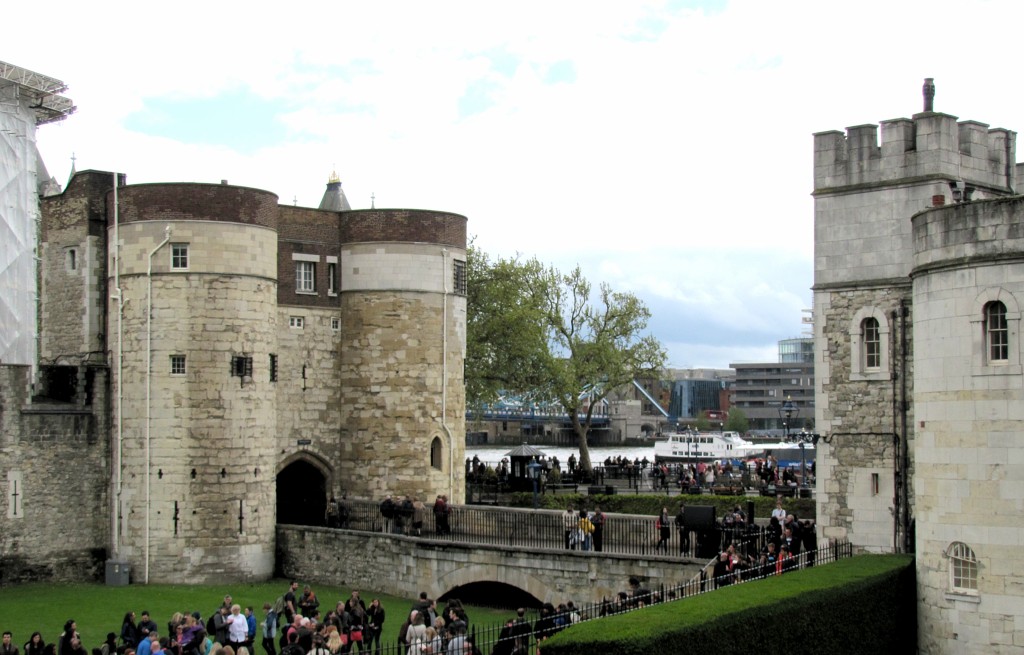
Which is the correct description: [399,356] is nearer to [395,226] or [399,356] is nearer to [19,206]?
[395,226]

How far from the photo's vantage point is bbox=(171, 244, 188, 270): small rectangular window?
37.7m

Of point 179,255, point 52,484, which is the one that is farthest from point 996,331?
point 52,484

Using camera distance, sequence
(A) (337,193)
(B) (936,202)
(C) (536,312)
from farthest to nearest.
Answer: (C) (536,312) < (A) (337,193) < (B) (936,202)

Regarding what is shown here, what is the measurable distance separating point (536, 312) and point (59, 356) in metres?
26.0

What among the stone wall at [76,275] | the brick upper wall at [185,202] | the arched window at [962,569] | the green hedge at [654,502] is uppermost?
the brick upper wall at [185,202]

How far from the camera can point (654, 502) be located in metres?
43.4

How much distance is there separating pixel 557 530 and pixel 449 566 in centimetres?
351

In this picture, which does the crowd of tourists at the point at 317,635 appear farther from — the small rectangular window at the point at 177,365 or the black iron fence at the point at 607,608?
the small rectangular window at the point at 177,365

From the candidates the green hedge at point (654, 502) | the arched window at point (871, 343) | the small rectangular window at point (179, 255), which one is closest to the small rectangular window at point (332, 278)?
the small rectangular window at point (179, 255)

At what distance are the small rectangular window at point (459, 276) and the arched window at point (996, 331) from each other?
74.9ft

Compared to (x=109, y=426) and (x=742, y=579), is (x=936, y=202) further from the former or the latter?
(x=109, y=426)

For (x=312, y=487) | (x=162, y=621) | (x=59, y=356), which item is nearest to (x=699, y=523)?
(x=162, y=621)

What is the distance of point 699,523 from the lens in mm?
30297

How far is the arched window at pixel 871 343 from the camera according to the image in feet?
95.5
